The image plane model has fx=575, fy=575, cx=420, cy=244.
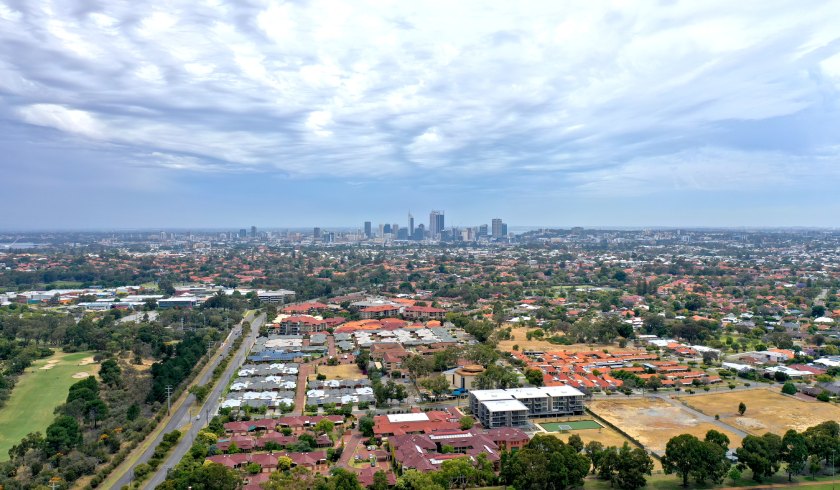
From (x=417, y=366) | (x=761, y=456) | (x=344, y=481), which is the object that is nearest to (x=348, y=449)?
(x=344, y=481)

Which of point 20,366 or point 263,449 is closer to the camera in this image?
point 263,449

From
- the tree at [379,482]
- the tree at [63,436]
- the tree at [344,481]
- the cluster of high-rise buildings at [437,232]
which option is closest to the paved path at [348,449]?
the tree at [379,482]

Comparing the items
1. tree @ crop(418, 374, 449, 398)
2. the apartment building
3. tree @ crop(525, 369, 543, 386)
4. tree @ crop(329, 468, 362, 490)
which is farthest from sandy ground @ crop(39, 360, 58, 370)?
tree @ crop(525, 369, 543, 386)

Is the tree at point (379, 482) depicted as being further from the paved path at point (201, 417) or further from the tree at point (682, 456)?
the tree at point (682, 456)

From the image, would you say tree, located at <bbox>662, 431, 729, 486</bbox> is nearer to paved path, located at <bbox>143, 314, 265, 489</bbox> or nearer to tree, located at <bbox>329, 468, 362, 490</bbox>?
tree, located at <bbox>329, 468, 362, 490</bbox>

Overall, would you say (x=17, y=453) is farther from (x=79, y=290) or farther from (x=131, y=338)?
(x=79, y=290)

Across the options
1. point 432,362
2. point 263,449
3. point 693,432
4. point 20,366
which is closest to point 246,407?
point 263,449
